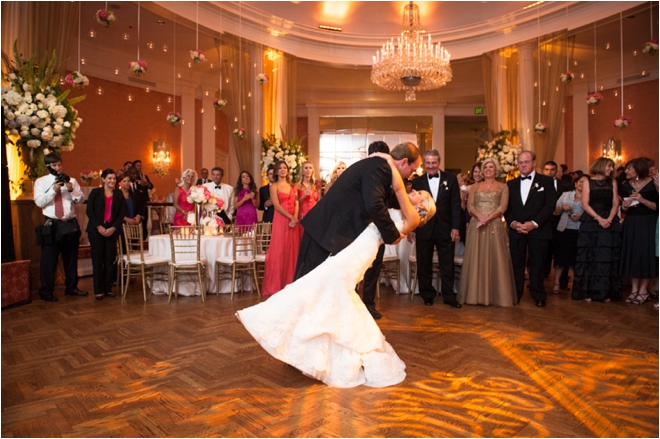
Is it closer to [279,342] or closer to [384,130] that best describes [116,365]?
[279,342]

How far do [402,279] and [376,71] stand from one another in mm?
4232

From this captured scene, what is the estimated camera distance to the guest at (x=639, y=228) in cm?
555

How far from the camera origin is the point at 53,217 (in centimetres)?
568

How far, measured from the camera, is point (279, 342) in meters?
2.94

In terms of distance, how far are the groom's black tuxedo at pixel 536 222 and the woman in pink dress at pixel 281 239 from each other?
8.45ft

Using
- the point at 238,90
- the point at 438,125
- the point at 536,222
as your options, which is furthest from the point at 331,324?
the point at 438,125

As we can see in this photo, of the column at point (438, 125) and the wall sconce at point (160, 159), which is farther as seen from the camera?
the column at point (438, 125)

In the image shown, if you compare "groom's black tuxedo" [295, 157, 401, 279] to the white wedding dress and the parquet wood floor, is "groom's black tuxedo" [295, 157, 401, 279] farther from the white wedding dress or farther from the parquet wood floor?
the parquet wood floor

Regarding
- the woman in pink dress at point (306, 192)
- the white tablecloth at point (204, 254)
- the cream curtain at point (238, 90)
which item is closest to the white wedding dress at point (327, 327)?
the white tablecloth at point (204, 254)

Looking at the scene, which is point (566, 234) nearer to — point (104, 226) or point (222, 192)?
point (222, 192)

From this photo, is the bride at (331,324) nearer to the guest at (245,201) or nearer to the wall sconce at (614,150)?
the guest at (245,201)

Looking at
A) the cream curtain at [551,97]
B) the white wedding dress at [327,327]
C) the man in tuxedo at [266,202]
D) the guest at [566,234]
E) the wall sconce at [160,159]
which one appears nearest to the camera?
the white wedding dress at [327,327]

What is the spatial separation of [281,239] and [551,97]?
20.6 ft

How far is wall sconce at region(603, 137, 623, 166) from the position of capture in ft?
37.1
